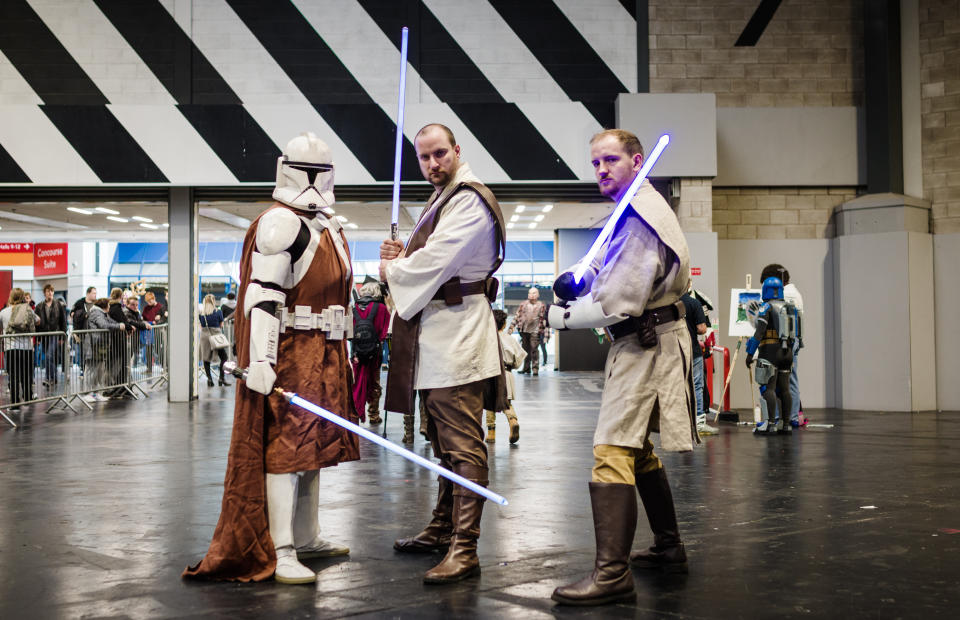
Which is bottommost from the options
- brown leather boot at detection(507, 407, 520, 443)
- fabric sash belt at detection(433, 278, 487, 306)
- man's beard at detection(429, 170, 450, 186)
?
brown leather boot at detection(507, 407, 520, 443)

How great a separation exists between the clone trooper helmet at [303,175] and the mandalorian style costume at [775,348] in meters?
5.23

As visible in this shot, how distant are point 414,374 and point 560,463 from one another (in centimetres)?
284

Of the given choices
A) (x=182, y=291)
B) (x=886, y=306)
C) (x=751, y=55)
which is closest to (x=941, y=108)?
(x=751, y=55)

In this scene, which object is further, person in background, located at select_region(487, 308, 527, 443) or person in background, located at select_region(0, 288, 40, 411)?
person in background, located at select_region(0, 288, 40, 411)

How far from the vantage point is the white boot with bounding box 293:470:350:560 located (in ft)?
11.5

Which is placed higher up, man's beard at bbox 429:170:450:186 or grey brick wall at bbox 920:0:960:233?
grey brick wall at bbox 920:0:960:233

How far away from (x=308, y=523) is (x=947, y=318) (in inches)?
341

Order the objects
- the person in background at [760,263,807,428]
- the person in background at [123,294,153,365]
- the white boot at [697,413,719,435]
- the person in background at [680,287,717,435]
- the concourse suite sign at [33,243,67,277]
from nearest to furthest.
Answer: the person in background at [680,287,717,435]
the white boot at [697,413,719,435]
the person in background at [760,263,807,428]
the person in background at [123,294,153,365]
the concourse suite sign at [33,243,67,277]

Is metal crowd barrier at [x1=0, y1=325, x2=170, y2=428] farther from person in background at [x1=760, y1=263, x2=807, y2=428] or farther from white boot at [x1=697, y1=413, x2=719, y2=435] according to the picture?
person in background at [x1=760, y1=263, x2=807, y2=428]

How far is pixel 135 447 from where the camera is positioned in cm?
689

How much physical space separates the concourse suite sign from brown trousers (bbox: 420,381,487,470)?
84.4ft

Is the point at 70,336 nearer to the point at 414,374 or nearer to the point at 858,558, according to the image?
the point at 414,374

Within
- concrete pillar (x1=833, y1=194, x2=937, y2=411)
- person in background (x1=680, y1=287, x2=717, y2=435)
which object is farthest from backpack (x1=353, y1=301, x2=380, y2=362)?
concrete pillar (x1=833, y1=194, x2=937, y2=411)

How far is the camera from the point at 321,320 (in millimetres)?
3404
